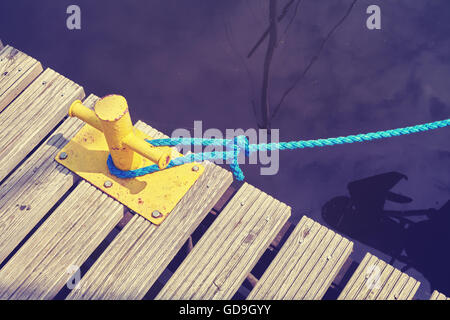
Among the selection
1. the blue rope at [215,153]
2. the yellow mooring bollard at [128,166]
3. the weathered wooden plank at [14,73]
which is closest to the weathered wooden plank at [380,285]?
the blue rope at [215,153]

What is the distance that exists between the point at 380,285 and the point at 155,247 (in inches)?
46.1

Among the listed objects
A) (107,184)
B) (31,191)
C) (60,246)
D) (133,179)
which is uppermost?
(133,179)

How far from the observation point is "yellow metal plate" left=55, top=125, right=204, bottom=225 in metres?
2.25

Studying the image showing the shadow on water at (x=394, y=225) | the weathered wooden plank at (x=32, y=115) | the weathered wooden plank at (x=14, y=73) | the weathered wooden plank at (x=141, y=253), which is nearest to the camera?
the weathered wooden plank at (x=141, y=253)

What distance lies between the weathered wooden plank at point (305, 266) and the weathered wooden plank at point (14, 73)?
1.84 metres

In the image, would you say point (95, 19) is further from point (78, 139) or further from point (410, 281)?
point (410, 281)

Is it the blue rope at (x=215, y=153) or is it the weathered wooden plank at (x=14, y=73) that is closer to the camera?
the blue rope at (x=215, y=153)

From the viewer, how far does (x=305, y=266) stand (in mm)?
2197

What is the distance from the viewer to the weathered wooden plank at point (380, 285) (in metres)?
2.15

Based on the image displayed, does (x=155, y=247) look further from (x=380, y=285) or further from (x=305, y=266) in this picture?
(x=380, y=285)

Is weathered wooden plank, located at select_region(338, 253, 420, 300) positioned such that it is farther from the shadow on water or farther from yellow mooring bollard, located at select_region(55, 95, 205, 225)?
the shadow on water

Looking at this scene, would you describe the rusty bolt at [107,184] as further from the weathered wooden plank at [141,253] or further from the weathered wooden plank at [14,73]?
the weathered wooden plank at [14,73]

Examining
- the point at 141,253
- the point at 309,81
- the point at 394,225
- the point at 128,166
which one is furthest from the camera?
the point at 309,81

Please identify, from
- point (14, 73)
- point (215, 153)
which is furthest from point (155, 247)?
point (14, 73)
